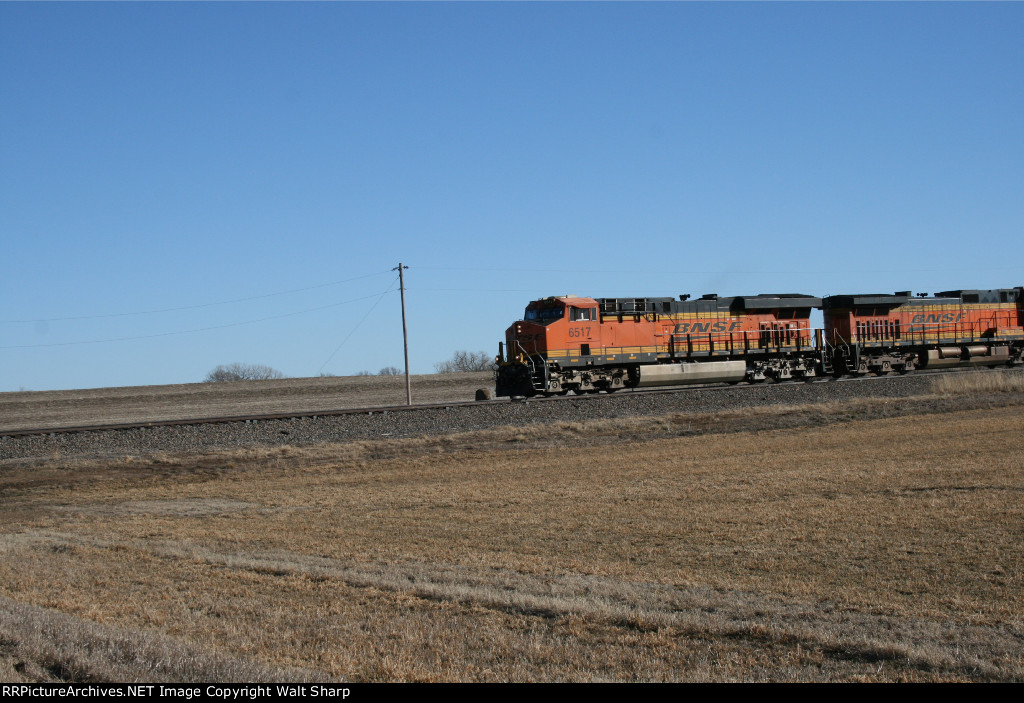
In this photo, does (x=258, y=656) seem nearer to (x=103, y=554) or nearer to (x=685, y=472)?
(x=103, y=554)

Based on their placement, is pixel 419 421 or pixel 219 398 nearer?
Answer: pixel 419 421

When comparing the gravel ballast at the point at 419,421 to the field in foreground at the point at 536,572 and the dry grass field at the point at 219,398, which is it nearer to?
the field in foreground at the point at 536,572

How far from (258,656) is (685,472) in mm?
11200

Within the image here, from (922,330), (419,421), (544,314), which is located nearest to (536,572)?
(419,421)

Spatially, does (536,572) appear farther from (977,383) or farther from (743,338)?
(977,383)

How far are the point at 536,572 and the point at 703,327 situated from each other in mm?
26916

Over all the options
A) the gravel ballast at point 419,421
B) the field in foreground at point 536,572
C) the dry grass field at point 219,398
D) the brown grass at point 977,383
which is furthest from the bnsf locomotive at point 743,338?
the dry grass field at point 219,398

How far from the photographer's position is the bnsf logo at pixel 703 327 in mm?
33978

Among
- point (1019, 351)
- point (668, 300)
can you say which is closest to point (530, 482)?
point (668, 300)

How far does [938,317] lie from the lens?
40.5 m

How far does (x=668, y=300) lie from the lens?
33.8m

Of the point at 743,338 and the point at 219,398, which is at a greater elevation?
the point at 743,338

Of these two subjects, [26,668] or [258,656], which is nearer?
[26,668]
